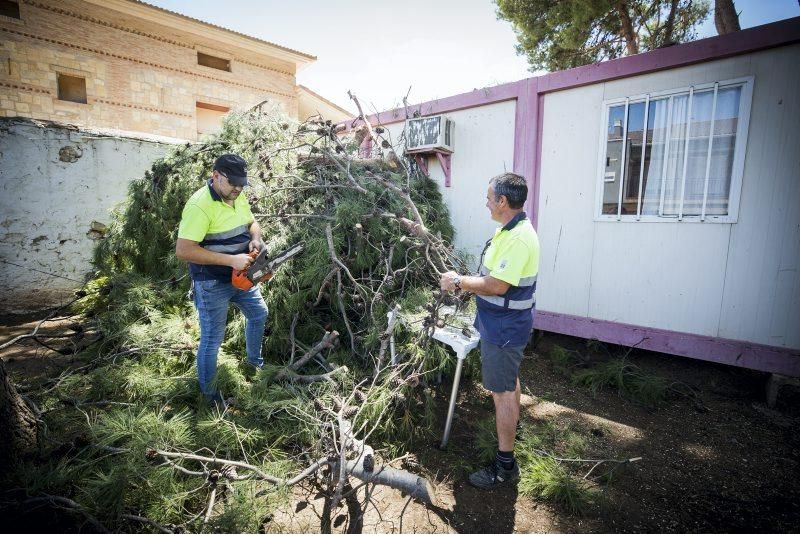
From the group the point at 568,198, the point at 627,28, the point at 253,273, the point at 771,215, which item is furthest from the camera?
the point at 627,28

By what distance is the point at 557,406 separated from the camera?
3568 millimetres

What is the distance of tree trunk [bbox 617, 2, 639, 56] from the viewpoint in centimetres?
849

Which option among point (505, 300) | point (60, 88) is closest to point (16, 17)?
point (60, 88)

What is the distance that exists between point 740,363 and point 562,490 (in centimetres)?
A: 246

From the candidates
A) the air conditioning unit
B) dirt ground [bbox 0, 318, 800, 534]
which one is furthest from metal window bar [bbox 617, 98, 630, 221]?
the air conditioning unit

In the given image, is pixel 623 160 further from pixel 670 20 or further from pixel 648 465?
pixel 670 20

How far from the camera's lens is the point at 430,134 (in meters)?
5.23

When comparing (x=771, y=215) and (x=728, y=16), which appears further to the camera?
(x=728, y=16)

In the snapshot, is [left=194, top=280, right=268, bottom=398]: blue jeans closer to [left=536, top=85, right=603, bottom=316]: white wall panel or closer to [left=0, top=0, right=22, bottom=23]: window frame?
[left=536, top=85, right=603, bottom=316]: white wall panel

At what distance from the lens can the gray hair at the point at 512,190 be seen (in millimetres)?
2375

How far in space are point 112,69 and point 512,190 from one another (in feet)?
47.2

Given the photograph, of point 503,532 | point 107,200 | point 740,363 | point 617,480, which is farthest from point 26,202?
point 740,363

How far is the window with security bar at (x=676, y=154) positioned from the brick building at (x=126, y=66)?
10.5 meters

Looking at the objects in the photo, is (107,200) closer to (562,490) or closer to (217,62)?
(562,490)
